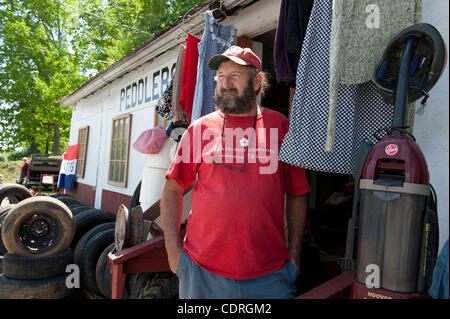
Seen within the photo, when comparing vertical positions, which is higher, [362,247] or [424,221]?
[424,221]

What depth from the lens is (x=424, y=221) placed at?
137 centimetres

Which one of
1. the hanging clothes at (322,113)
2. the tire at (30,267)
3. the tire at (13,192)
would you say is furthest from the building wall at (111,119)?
the hanging clothes at (322,113)

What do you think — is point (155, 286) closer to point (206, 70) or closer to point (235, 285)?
point (235, 285)

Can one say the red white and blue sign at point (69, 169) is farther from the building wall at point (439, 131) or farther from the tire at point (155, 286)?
the building wall at point (439, 131)

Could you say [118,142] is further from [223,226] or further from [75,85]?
[75,85]

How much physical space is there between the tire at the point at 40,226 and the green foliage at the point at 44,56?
593 inches

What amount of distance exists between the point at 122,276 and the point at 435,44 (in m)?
2.64

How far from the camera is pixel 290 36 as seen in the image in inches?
86.4

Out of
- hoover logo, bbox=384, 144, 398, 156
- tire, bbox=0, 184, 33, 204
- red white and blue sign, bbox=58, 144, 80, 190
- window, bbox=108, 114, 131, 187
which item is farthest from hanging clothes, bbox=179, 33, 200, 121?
red white and blue sign, bbox=58, 144, 80, 190

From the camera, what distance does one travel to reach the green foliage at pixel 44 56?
60.8 feet

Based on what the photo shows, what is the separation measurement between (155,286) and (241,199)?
1554 mm

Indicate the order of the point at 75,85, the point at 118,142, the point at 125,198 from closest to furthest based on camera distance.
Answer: the point at 125,198 → the point at 118,142 → the point at 75,85

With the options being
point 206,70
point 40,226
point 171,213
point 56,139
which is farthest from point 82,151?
point 56,139
